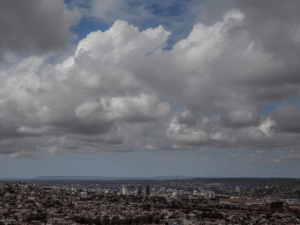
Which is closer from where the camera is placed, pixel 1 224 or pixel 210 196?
pixel 1 224

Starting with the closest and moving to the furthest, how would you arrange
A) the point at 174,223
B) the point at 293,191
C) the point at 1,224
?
the point at 1,224, the point at 174,223, the point at 293,191

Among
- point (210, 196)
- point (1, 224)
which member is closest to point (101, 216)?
point (1, 224)

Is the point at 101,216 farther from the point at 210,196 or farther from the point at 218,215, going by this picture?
the point at 210,196

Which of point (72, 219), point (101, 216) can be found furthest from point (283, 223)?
point (72, 219)

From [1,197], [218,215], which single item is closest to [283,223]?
[218,215]

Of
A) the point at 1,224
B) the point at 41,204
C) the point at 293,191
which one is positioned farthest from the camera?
the point at 293,191

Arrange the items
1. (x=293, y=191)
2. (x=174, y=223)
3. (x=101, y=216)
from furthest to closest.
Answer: (x=293, y=191) < (x=101, y=216) < (x=174, y=223)

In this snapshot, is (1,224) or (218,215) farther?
(218,215)

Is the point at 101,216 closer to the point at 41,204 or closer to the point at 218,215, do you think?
the point at 41,204

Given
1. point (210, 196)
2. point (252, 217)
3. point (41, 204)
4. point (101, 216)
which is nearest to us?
point (101, 216)
